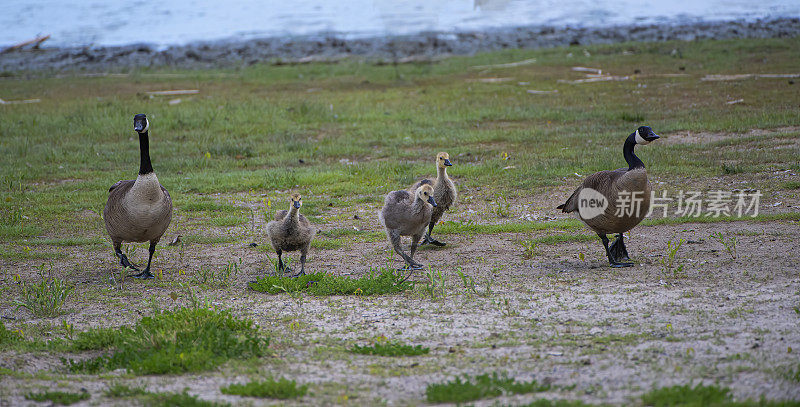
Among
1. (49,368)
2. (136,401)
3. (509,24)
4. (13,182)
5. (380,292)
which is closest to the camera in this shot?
(136,401)

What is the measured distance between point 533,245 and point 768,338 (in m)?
3.98

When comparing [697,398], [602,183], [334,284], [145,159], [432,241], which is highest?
[145,159]

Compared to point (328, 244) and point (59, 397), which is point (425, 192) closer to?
point (328, 244)

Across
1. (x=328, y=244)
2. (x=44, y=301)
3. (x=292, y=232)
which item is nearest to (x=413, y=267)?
(x=292, y=232)

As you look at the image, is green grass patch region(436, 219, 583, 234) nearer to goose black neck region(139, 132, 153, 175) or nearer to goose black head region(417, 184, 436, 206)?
goose black head region(417, 184, 436, 206)

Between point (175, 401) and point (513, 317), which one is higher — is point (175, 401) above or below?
above

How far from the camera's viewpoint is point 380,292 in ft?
25.2

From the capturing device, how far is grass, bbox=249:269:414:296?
7.70 metres

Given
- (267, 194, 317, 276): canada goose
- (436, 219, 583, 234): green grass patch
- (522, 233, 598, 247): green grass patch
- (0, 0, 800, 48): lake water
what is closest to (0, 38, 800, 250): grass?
(436, 219, 583, 234): green grass patch

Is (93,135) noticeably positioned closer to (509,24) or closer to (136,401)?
(136,401)

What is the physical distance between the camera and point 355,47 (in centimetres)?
3469

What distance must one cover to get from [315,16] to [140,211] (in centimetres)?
3299

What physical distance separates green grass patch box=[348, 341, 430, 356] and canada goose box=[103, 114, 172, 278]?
12.5 ft

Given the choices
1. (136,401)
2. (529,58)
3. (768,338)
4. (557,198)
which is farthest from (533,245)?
(529,58)
